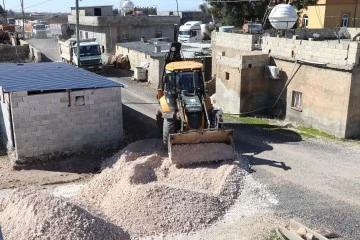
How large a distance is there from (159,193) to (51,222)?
303 centimetres

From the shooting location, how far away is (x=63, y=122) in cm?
1477

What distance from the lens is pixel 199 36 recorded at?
148 feet

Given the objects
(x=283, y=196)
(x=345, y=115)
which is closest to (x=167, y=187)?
(x=283, y=196)

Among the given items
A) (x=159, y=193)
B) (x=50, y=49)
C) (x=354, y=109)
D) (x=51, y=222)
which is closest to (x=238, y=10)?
(x=50, y=49)

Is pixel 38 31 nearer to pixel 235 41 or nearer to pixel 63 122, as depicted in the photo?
pixel 235 41

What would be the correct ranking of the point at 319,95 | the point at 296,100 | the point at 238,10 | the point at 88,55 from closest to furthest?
the point at 319,95, the point at 296,100, the point at 88,55, the point at 238,10

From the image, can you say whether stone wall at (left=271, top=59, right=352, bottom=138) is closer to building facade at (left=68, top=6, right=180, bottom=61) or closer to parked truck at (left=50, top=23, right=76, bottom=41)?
building facade at (left=68, top=6, right=180, bottom=61)

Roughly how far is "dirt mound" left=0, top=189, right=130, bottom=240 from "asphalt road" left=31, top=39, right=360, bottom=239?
15.2 ft

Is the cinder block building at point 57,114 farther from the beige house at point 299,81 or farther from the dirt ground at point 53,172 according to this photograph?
the beige house at point 299,81

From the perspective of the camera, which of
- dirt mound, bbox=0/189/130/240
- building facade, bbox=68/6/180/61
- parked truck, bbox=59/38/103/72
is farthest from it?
building facade, bbox=68/6/180/61

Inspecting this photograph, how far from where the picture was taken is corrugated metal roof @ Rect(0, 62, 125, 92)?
14453 mm

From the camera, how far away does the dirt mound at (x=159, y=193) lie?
33.2ft

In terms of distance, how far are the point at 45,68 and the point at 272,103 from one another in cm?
1096

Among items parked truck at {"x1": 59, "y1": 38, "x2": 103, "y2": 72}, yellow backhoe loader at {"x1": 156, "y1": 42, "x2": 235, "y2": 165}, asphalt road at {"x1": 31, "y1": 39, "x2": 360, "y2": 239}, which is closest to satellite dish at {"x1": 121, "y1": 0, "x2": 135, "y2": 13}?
parked truck at {"x1": 59, "y1": 38, "x2": 103, "y2": 72}
